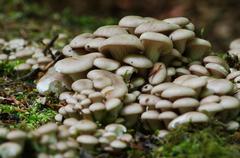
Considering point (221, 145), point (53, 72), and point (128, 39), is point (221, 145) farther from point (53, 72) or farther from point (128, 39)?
point (53, 72)

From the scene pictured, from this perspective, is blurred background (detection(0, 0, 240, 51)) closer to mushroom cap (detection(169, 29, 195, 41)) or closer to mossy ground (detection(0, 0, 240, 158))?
mossy ground (detection(0, 0, 240, 158))

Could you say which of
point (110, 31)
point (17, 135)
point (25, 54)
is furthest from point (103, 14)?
point (17, 135)

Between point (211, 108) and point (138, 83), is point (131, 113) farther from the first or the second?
point (211, 108)

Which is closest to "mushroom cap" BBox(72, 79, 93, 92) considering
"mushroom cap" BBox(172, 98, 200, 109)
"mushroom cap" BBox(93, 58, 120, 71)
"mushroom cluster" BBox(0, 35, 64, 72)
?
"mushroom cap" BBox(93, 58, 120, 71)

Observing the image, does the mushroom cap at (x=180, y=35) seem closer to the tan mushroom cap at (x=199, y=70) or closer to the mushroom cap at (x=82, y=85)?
the tan mushroom cap at (x=199, y=70)

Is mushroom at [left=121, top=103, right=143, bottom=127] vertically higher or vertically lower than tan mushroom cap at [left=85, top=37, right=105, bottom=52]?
lower

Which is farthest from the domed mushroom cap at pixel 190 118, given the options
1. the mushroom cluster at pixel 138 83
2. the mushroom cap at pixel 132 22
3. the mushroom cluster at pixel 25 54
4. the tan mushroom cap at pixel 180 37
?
the mushroom cluster at pixel 25 54
